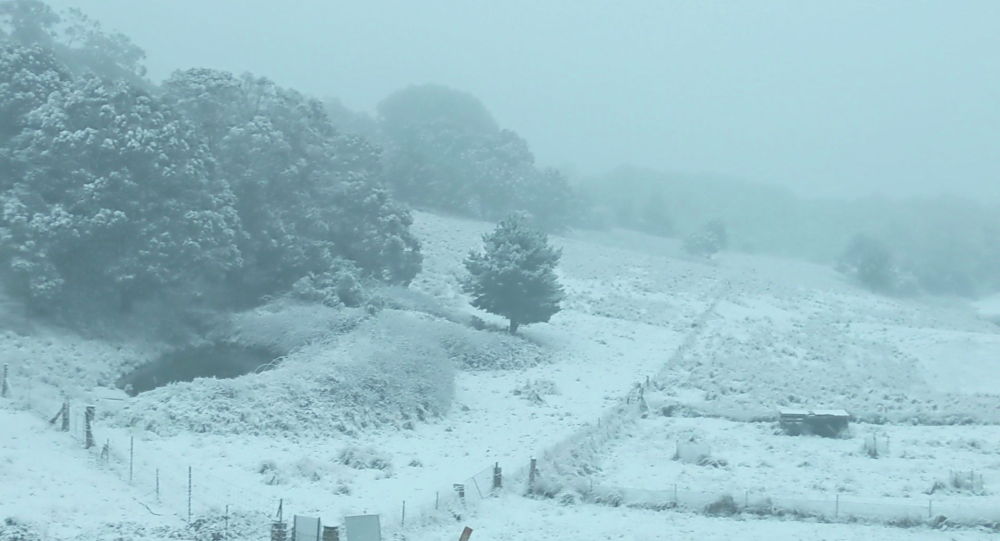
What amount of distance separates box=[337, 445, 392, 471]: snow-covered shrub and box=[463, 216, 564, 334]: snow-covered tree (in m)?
21.2

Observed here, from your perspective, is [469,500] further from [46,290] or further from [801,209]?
[801,209]

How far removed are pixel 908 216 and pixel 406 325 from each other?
122 metres

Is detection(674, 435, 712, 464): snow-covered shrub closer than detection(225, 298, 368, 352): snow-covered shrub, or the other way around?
detection(674, 435, 712, 464): snow-covered shrub

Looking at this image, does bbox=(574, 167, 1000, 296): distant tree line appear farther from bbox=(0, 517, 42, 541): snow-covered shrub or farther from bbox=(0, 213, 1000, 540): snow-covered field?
bbox=(0, 517, 42, 541): snow-covered shrub

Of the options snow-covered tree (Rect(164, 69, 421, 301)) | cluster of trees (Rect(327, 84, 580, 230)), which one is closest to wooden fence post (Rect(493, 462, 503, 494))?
snow-covered tree (Rect(164, 69, 421, 301))

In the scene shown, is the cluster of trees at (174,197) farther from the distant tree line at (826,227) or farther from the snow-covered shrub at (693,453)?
the distant tree line at (826,227)

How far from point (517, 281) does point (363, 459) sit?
21.8m

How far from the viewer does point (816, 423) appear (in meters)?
30.5

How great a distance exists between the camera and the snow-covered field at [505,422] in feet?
65.5

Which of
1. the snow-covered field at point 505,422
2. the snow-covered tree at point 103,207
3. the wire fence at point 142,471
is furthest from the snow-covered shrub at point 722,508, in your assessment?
the snow-covered tree at point 103,207

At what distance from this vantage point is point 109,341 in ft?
117

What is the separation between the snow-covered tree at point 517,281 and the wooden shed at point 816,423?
16.2m

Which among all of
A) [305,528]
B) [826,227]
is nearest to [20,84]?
[305,528]

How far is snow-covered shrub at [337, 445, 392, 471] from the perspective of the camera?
938 inches
